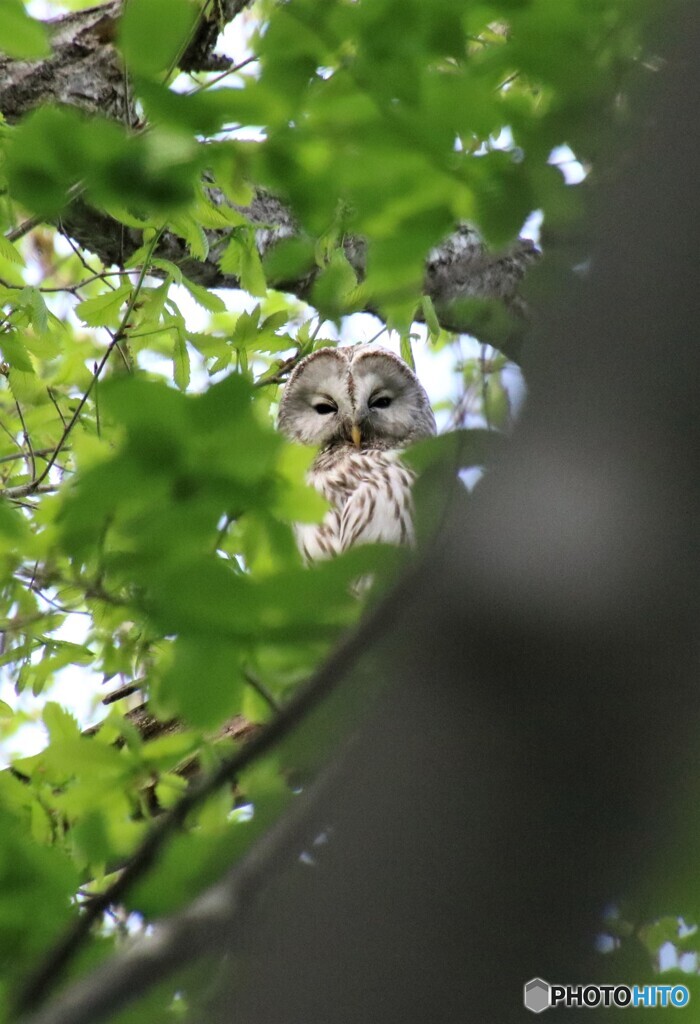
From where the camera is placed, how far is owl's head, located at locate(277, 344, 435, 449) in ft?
19.3

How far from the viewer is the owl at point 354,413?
5.56 metres

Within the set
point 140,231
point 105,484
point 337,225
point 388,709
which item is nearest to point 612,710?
point 388,709

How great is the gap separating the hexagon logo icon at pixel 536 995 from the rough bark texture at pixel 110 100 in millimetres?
3251

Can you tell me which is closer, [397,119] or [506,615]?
[506,615]

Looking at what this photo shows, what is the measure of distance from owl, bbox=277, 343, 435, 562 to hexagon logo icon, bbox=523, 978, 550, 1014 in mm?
4077

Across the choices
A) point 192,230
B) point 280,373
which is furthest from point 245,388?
point 280,373

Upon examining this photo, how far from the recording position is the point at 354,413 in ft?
19.2

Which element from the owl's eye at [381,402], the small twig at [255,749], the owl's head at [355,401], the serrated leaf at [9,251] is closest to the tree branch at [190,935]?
the small twig at [255,749]

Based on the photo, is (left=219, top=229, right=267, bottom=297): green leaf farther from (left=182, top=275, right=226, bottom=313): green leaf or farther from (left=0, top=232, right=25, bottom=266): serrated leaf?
(left=0, top=232, right=25, bottom=266): serrated leaf

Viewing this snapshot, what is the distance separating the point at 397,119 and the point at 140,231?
10.5 feet

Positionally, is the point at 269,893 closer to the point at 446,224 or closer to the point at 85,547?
the point at 85,547

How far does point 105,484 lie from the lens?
5.56 feet

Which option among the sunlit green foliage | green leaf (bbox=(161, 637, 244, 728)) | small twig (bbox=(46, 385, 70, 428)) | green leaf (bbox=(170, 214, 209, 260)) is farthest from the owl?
green leaf (bbox=(161, 637, 244, 728))

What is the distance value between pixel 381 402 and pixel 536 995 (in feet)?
16.2
